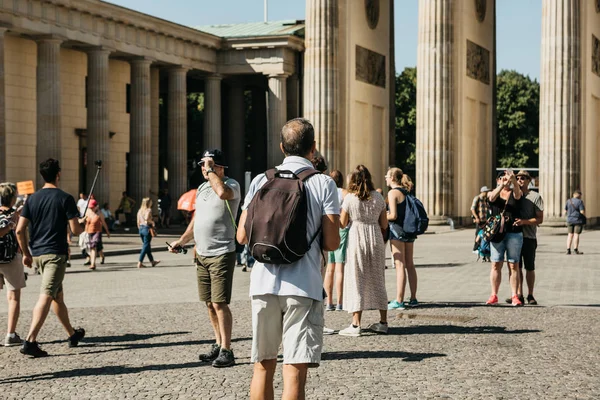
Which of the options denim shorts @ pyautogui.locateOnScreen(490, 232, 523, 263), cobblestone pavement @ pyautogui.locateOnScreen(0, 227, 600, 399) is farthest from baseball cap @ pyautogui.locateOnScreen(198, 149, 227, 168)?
denim shorts @ pyautogui.locateOnScreen(490, 232, 523, 263)

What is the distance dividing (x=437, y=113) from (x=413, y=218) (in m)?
29.0

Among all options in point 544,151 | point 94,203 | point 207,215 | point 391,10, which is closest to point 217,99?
point 391,10

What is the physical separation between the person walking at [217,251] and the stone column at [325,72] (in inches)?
1242

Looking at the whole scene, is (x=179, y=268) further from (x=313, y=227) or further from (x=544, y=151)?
(x=544, y=151)

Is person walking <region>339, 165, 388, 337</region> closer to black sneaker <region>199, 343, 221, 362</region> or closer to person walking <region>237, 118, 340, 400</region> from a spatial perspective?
black sneaker <region>199, 343, 221, 362</region>

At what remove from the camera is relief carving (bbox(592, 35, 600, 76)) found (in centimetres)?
4553

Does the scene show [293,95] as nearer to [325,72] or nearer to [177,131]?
[177,131]

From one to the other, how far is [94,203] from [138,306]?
1041 centimetres

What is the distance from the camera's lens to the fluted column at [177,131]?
50656 millimetres

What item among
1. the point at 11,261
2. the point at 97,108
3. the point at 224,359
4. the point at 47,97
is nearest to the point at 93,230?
the point at 11,261

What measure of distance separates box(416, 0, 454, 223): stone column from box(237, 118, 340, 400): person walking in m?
36.5

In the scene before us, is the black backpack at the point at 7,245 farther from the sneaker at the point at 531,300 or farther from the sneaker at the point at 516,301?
the sneaker at the point at 531,300

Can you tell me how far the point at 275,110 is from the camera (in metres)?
52.4

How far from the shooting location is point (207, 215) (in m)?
9.42
